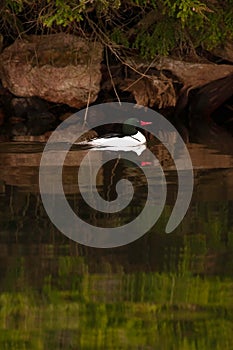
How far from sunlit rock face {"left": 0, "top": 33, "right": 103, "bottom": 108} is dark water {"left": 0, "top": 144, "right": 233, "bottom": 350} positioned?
26.6 ft

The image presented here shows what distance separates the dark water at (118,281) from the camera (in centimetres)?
527

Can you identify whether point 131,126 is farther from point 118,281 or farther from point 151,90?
point 118,281

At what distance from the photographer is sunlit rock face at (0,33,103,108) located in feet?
56.8

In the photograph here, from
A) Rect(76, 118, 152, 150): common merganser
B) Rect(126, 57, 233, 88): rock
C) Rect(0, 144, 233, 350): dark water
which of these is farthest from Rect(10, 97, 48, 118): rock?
Rect(0, 144, 233, 350): dark water

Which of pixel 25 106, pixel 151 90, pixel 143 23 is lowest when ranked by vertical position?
pixel 25 106

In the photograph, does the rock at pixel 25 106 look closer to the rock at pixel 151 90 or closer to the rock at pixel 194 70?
the rock at pixel 151 90

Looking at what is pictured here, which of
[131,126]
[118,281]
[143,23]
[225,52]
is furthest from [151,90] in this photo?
[118,281]

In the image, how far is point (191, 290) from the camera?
20.1 ft

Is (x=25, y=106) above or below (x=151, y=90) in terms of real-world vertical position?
below

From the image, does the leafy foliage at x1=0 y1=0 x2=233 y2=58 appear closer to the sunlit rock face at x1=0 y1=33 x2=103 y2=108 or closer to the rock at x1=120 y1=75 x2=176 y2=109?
the sunlit rock face at x1=0 y1=33 x2=103 y2=108

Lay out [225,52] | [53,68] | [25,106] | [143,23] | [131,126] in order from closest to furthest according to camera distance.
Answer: [131,126] < [143,23] < [53,68] < [225,52] < [25,106]

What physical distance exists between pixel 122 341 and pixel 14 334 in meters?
0.59

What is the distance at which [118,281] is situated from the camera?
6.36m

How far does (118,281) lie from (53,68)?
1179 cm
